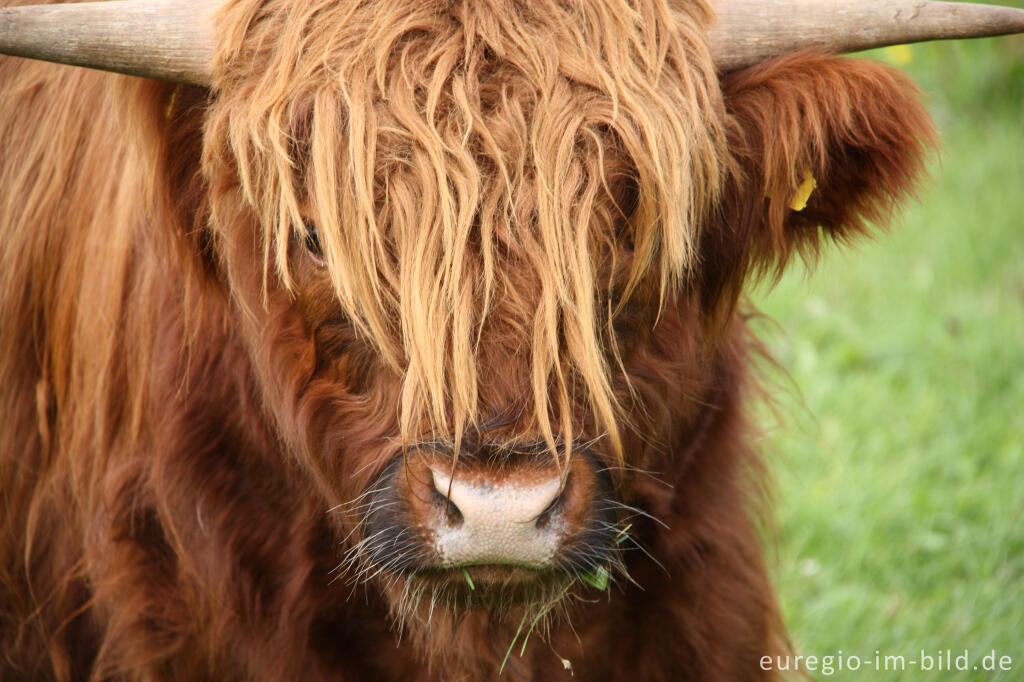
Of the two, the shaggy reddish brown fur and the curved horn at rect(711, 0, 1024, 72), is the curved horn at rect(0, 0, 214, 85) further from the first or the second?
the curved horn at rect(711, 0, 1024, 72)

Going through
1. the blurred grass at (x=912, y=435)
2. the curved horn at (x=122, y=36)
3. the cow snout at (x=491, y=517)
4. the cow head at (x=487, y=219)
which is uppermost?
the curved horn at (x=122, y=36)

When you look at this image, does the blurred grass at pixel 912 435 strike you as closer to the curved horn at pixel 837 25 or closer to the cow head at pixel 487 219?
the curved horn at pixel 837 25

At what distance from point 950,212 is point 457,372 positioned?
4542mm

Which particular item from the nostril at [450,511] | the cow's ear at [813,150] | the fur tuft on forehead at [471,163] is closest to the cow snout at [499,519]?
the nostril at [450,511]

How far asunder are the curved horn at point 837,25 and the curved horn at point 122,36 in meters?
0.94

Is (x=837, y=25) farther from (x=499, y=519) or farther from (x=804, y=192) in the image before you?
(x=499, y=519)

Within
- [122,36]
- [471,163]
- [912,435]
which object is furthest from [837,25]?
[912,435]

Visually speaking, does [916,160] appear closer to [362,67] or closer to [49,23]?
[362,67]

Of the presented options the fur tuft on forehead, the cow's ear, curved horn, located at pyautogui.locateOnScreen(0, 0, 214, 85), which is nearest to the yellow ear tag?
the cow's ear

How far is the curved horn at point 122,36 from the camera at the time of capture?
6.31 ft

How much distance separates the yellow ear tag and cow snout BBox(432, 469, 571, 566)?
30.8 inches

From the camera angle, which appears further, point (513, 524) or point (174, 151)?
point (174, 151)

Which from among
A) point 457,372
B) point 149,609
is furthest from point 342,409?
point 149,609

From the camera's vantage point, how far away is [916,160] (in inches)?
86.8
